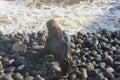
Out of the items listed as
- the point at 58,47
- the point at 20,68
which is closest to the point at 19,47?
the point at 20,68

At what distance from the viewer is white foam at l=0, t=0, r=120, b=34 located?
6.49 meters

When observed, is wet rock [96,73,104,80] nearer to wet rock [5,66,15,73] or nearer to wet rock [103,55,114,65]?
wet rock [103,55,114,65]

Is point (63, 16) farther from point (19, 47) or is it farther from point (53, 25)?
point (53, 25)

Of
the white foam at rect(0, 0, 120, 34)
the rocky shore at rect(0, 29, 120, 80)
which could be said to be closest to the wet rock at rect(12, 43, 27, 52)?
the rocky shore at rect(0, 29, 120, 80)

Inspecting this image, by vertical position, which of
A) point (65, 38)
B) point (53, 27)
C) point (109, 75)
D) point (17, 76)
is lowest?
point (109, 75)

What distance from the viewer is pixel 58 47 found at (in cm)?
455

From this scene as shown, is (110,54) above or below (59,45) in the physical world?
below

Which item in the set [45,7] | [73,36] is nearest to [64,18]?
[45,7]

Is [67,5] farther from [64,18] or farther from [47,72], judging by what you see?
[47,72]

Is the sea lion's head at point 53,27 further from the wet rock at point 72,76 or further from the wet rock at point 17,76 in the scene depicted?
the wet rock at point 17,76

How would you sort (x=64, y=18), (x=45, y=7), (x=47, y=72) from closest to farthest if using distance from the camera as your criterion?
(x=47, y=72) → (x=64, y=18) → (x=45, y=7)

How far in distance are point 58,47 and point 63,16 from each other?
2578mm

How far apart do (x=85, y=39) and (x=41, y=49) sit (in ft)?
3.36

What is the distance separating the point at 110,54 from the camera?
514 cm
